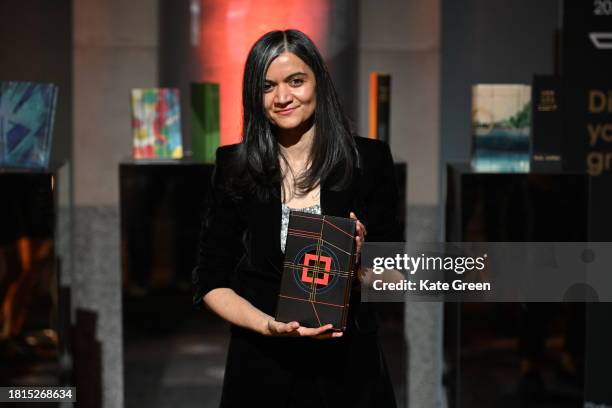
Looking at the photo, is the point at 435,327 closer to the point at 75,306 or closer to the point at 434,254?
the point at 434,254

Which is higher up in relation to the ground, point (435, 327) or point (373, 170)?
point (373, 170)

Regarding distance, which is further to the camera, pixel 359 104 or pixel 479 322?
pixel 359 104

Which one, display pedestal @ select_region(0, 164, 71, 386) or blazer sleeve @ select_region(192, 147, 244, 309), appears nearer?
blazer sleeve @ select_region(192, 147, 244, 309)

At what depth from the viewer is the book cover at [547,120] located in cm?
321

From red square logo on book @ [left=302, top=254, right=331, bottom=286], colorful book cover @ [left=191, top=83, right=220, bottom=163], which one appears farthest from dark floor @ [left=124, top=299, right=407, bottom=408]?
red square logo on book @ [left=302, top=254, right=331, bottom=286]

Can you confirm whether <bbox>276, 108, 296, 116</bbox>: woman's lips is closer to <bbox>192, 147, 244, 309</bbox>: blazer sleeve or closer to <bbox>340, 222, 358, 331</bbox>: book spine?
<bbox>192, 147, 244, 309</bbox>: blazer sleeve

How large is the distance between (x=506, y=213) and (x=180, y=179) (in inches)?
46.6

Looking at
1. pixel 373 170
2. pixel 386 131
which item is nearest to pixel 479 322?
pixel 386 131

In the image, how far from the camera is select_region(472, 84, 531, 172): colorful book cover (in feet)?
10.7

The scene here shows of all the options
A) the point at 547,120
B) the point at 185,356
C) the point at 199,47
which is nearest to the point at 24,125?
the point at 199,47

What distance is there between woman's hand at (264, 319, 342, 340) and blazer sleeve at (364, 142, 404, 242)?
275mm

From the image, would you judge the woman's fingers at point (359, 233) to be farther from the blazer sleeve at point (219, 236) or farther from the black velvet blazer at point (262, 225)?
the blazer sleeve at point (219, 236)

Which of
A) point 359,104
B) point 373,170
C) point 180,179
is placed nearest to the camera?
point 373,170

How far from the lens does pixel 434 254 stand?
3357mm
